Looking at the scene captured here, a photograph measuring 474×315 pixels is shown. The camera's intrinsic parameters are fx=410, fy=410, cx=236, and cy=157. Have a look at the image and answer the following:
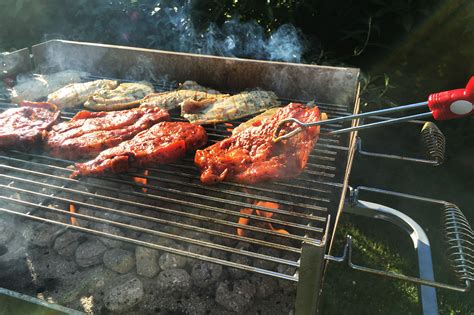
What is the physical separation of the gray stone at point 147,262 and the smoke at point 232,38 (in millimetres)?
3315

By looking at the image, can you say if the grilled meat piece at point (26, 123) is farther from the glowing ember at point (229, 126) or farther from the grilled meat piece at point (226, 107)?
the glowing ember at point (229, 126)

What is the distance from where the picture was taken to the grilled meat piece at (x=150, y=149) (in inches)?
123

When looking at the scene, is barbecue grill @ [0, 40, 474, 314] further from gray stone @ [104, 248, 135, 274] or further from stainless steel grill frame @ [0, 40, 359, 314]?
gray stone @ [104, 248, 135, 274]

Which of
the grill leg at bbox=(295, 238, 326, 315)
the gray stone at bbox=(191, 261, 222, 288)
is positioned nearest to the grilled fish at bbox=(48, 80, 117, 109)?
the gray stone at bbox=(191, 261, 222, 288)

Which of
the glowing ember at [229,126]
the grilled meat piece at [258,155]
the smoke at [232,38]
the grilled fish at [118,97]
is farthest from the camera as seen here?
the smoke at [232,38]

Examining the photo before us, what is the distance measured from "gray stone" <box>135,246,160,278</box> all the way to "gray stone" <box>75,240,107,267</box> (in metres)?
0.33

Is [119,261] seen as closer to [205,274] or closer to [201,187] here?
[205,274]

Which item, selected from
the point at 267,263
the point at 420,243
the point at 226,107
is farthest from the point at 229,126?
the point at 420,243

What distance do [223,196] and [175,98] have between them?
1283 mm

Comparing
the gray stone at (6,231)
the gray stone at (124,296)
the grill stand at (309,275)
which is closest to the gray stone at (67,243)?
the gray stone at (6,231)

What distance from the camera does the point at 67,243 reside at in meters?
3.63

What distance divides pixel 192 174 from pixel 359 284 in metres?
2.11

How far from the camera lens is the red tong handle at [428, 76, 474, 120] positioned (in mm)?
2193

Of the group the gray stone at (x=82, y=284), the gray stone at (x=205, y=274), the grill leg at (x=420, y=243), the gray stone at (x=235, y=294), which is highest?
the grill leg at (x=420, y=243)
